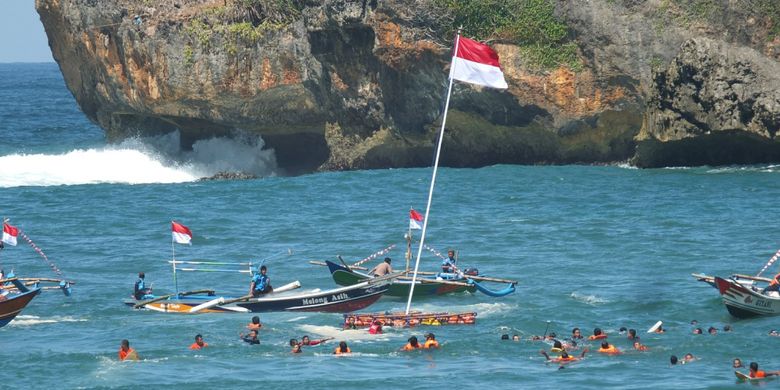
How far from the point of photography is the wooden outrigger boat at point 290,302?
3984cm

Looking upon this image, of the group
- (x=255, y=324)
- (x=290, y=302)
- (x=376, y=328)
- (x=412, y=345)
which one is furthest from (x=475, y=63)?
(x=290, y=302)

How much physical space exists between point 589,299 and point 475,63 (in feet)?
27.5

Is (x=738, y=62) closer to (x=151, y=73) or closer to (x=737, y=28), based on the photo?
(x=737, y=28)

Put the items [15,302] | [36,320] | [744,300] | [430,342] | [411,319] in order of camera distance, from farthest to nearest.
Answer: [36,320] < [15,302] < [411,319] < [744,300] < [430,342]

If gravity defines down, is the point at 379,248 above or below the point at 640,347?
below

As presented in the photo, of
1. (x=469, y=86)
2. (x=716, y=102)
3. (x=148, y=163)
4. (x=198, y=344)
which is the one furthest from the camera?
(x=148, y=163)

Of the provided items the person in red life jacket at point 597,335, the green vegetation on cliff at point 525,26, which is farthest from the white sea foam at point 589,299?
the green vegetation on cliff at point 525,26

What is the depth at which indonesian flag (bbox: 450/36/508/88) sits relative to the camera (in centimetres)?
3500

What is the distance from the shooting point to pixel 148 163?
72.1 metres

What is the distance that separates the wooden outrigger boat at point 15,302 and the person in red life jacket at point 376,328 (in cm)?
886

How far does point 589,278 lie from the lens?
42.7 meters

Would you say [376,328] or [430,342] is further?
[376,328]

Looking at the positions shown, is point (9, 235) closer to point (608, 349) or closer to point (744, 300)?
point (608, 349)

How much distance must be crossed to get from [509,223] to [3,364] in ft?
71.6
